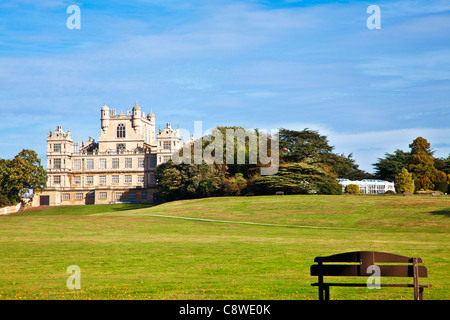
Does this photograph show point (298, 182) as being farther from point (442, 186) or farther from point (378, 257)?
point (378, 257)

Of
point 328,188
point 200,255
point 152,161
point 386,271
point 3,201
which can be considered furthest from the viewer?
point 152,161

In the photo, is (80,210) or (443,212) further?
(80,210)

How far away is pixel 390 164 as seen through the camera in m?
101

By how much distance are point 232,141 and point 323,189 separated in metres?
16.2

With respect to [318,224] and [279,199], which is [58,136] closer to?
[279,199]

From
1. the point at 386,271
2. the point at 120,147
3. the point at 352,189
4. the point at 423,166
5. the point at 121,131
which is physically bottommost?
the point at 386,271

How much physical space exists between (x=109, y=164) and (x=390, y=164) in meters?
50.9

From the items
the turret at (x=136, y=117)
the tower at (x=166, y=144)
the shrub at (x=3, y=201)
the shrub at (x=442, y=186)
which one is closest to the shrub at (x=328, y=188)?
the shrub at (x=442, y=186)

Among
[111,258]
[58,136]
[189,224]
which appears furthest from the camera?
[58,136]

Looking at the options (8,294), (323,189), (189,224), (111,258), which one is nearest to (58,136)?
(323,189)

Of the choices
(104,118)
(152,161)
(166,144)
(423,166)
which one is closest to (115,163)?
(152,161)

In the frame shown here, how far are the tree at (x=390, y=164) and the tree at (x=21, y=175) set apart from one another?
5871 centimetres

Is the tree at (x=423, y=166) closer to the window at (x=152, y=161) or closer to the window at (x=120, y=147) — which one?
the window at (x=152, y=161)

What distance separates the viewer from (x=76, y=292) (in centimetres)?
1362
